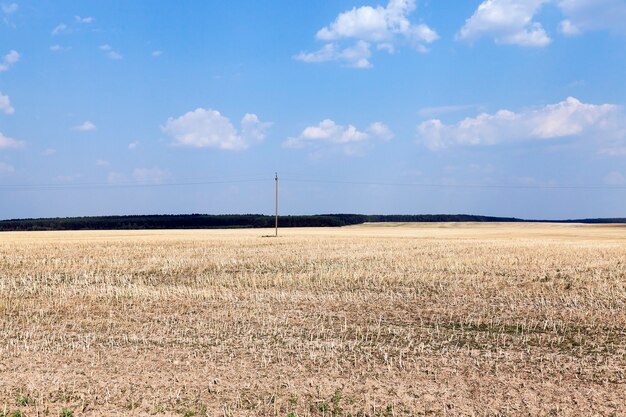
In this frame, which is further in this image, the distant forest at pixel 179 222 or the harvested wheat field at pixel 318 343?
the distant forest at pixel 179 222

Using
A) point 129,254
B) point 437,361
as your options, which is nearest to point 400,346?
point 437,361

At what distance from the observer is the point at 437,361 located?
13102 millimetres

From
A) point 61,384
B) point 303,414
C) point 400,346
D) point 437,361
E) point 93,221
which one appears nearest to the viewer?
point 303,414

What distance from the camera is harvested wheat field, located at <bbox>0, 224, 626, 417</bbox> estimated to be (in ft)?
34.3

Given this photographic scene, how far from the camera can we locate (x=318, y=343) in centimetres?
1485

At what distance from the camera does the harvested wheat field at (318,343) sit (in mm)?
10469

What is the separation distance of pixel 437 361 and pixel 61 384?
25.3ft

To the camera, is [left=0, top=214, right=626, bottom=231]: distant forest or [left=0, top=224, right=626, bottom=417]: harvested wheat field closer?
[left=0, top=224, right=626, bottom=417]: harvested wheat field

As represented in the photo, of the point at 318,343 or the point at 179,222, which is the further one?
the point at 179,222

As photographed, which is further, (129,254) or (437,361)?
(129,254)

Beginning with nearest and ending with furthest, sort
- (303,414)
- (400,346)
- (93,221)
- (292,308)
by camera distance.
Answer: (303,414)
(400,346)
(292,308)
(93,221)

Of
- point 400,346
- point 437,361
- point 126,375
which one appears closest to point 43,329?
point 126,375

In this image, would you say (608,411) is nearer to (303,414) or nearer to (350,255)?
(303,414)

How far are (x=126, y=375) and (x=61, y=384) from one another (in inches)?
48.2
